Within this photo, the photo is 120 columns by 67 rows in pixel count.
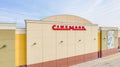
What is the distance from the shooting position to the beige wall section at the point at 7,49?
13.9 metres

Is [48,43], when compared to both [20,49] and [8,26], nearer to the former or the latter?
[20,49]

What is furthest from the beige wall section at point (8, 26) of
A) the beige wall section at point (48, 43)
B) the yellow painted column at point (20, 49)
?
the beige wall section at point (48, 43)

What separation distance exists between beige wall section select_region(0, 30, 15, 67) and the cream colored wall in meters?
2.08

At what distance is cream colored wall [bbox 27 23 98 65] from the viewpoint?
16.5 m

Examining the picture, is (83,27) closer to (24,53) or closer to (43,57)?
(43,57)

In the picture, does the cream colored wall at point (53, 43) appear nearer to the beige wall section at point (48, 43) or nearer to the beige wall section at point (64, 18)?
the beige wall section at point (48, 43)

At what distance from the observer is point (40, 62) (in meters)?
17.3

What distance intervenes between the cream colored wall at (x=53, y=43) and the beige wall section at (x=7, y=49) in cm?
208

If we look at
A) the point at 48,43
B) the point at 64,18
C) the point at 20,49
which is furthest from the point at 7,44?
the point at 64,18

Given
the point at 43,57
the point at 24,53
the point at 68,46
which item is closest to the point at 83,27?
the point at 68,46

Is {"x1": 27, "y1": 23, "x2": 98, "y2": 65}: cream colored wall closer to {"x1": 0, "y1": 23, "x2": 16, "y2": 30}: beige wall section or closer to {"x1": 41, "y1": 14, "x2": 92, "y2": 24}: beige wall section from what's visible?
{"x1": 0, "y1": 23, "x2": 16, "y2": 30}: beige wall section

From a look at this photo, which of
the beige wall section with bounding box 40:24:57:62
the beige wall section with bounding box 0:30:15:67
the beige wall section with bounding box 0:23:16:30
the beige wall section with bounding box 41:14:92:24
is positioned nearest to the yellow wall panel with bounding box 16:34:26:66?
the beige wall section with bounding box 0:30:15:67

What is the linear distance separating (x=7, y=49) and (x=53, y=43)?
21.4ft

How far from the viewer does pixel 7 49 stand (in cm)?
1420
